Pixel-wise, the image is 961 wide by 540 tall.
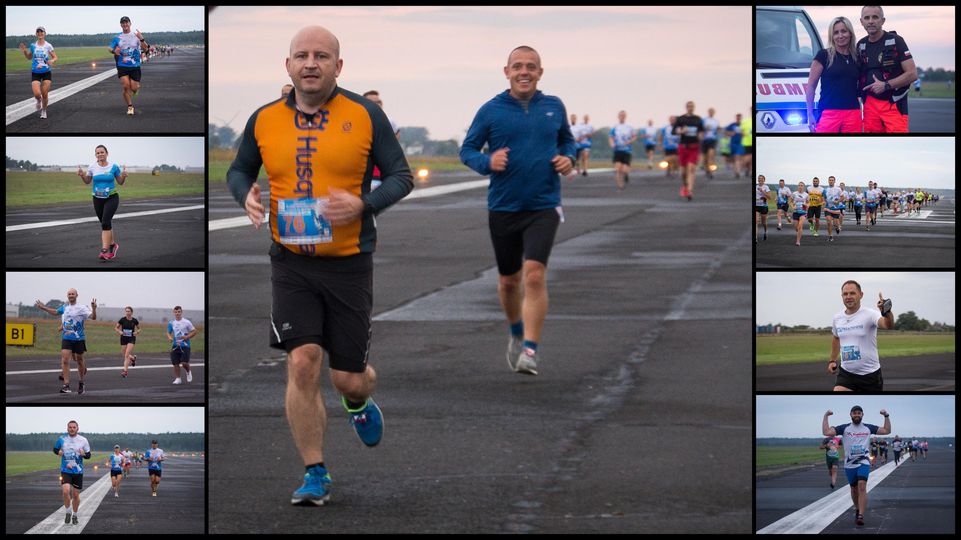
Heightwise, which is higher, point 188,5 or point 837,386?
point 188,5

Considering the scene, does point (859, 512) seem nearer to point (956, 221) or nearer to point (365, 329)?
point (956, 221)

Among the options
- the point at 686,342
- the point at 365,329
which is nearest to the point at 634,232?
the point at 686,342

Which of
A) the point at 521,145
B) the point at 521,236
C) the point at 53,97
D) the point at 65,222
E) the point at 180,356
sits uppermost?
the point at 53,97

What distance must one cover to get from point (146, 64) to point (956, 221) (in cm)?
370

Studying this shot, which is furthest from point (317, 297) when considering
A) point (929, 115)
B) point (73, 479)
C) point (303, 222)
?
point (929, 115)

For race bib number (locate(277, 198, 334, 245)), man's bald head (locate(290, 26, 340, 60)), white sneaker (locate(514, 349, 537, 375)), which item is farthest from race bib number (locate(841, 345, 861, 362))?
white sneaker (locate(514, 349, 537, 375))

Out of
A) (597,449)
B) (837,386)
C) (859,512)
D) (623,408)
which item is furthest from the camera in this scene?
(623,408)

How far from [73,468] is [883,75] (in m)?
3.75

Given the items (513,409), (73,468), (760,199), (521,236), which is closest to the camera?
(73,468)

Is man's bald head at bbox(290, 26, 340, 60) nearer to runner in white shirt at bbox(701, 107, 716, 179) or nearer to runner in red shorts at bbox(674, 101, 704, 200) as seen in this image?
runner in red shorts at bbox(674, 101, 704, 200)

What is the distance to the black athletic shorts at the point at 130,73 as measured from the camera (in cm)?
698

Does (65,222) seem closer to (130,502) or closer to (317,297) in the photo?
(317,297)

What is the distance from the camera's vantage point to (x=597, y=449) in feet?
26.7

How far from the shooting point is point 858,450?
20.4 feet
